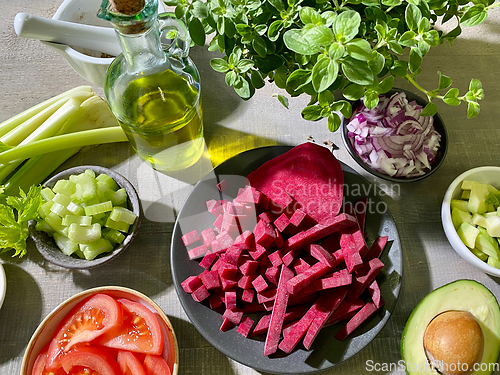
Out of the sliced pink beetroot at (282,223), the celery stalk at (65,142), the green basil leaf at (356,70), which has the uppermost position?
the green basil leaf at (356,70)

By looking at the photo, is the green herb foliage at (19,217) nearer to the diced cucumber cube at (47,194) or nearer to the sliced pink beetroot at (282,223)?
the diced cucumber cube at (47,194)

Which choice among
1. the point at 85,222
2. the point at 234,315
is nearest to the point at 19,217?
the point at 85,222

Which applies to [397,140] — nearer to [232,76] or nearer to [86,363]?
[232,76]

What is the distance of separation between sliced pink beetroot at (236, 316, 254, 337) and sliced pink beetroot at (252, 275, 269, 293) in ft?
0.25

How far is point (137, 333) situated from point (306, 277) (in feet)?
1.36

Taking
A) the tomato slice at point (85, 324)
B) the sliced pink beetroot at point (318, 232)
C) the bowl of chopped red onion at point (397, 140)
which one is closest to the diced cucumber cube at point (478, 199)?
the bowl of chopped red onion at point (397, 140)

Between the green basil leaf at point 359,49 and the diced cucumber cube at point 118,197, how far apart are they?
0.68m

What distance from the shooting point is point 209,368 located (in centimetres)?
100

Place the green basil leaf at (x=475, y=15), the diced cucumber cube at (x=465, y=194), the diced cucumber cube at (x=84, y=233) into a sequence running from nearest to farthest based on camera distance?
the green basil leaf at (x=475, y=15)
the diced cucumber cube at (x=84, y=233)
the diced cucumber cube at (x=465, y=194)

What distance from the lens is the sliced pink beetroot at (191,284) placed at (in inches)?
37.0

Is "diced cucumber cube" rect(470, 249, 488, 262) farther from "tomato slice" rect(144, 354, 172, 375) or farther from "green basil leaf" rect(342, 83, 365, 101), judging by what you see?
"tomato slice" rect(144, 354, 172, 375)

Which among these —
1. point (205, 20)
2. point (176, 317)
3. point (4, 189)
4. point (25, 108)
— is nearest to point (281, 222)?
point (176, 317)

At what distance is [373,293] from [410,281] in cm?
20

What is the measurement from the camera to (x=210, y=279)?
947 mm
